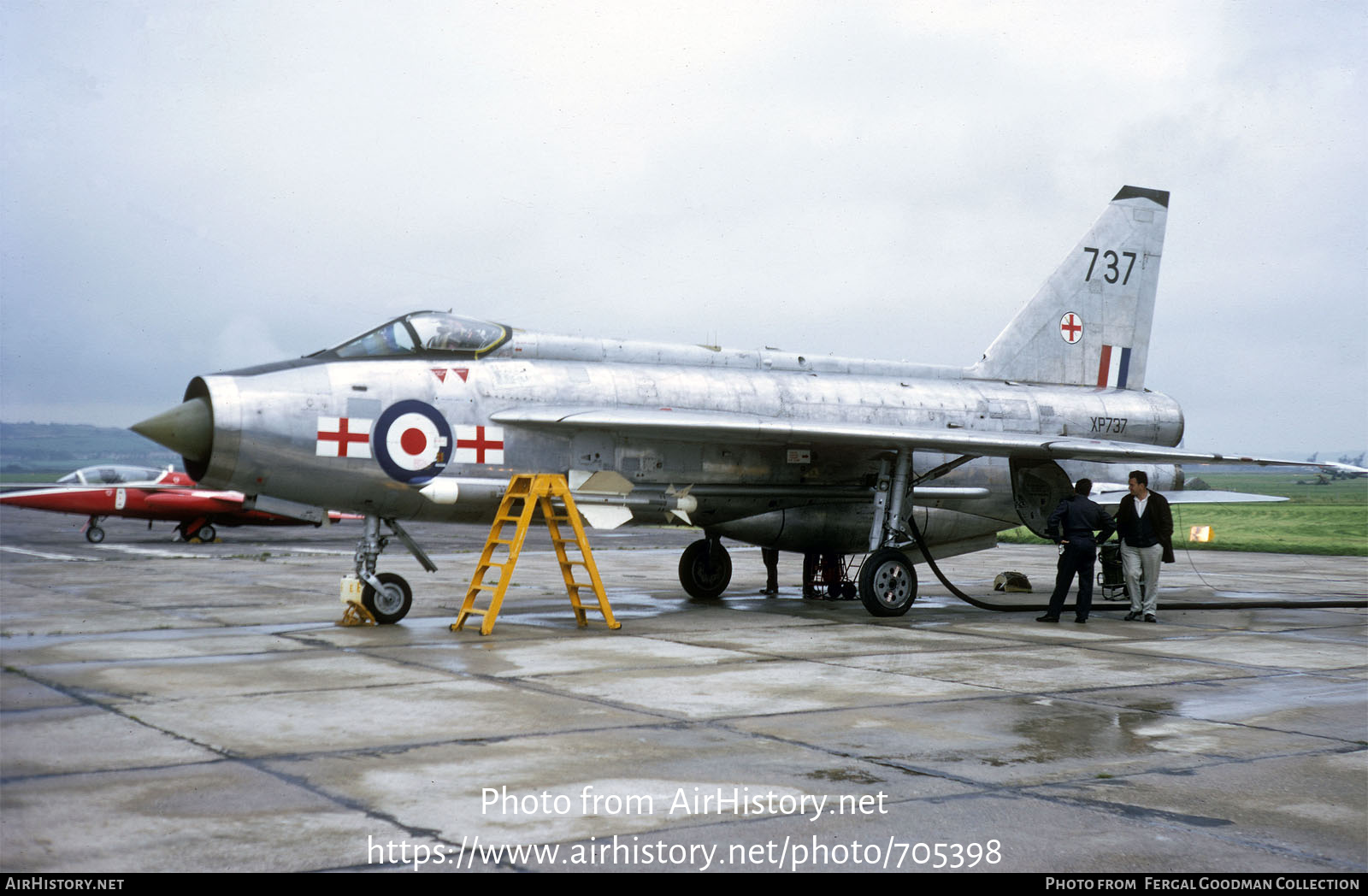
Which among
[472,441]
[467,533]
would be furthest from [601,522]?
[467,533]

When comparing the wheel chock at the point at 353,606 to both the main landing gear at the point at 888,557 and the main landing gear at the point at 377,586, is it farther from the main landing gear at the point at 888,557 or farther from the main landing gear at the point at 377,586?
the main landing gear at the point at 888,557

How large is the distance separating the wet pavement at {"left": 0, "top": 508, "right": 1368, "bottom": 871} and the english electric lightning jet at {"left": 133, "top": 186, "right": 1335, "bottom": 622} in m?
1.36

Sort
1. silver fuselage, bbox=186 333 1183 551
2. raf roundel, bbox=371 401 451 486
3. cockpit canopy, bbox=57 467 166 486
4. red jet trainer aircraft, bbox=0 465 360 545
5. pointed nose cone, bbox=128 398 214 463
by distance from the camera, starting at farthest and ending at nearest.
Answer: cockpit canopy, bbox=57 467 166 486, red jet trainer aircraft, bbox=0 465 360 545, raf roundel, bbox=371 401 451 486, silver fuselage, bbox=186 333 1183 551, pointed nose cone, bbox=128 398 214 463

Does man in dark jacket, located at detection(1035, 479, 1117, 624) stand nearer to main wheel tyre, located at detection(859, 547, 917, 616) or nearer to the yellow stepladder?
main wheel tyre, located at detection(859, 547, 917, 616)

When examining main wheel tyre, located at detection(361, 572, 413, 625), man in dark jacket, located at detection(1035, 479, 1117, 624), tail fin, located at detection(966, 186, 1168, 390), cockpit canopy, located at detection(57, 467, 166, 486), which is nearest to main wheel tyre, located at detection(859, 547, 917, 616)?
man in dark jacket, located at detection(1035, 479, 1117, 624)

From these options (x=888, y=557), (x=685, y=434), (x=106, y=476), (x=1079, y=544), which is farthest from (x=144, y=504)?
(x=1079, y=544)

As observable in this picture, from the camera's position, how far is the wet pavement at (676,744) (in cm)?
413

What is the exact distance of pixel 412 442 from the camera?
10.9 meters


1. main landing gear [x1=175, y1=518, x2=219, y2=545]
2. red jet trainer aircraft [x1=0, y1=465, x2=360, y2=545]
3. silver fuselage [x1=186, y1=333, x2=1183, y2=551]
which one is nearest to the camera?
Result: silver fuselage [x1=186, y1=333, x2=1183, y2=551]

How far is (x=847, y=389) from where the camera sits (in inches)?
527

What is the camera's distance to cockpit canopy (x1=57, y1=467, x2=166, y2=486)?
93.7ft

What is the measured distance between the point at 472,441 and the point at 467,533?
24.9 metres

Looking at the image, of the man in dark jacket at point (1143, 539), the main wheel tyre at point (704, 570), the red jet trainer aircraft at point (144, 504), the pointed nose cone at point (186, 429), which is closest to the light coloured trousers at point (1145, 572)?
→ the man in dark jacket at point (1143, 539)
